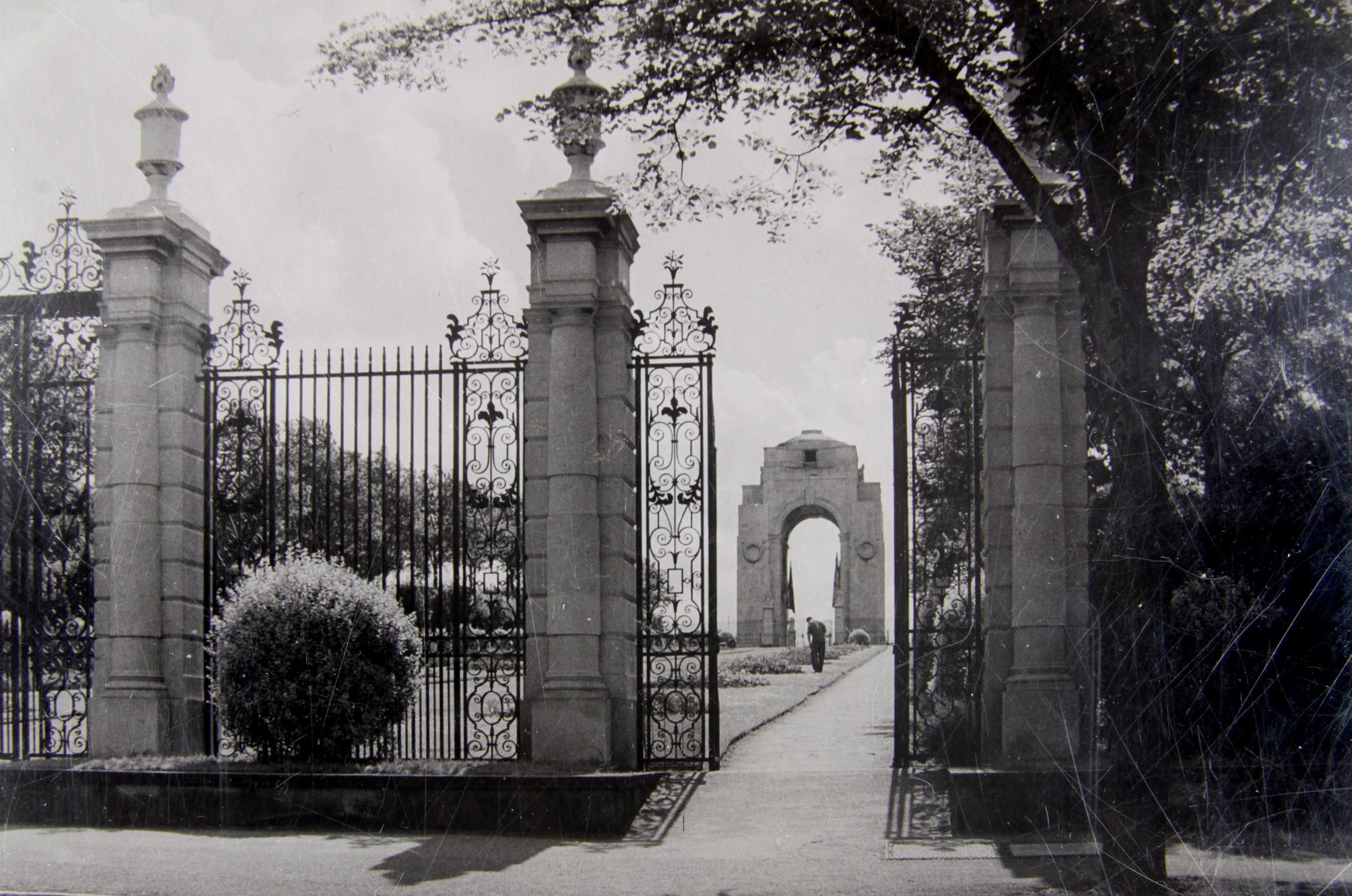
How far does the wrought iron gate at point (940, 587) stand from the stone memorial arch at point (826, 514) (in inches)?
1354

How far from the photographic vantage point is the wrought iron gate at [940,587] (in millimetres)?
9586

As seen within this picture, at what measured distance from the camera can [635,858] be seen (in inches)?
315

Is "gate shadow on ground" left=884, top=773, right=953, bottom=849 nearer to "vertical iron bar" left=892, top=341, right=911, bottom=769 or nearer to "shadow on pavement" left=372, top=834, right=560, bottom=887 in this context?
"vertical iron bar" left=892, top=341, right=911, bottom=769

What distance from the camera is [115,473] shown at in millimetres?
10508

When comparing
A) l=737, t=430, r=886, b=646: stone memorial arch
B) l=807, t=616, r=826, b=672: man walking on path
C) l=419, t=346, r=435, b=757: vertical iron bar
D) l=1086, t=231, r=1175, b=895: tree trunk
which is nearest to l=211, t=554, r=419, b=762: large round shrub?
l=419, t=346, r=435, b=757: vertical iron bar

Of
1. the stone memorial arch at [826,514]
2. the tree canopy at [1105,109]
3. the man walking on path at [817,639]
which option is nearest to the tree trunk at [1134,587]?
the tree canopy at [1105,109]

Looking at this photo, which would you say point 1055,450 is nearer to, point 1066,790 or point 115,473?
point 1066,790

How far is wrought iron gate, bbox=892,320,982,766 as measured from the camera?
31.4 feet

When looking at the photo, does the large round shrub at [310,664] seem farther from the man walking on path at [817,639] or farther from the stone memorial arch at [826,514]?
the stone memorial arch at [826,514]

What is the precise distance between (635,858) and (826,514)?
39.9 meters

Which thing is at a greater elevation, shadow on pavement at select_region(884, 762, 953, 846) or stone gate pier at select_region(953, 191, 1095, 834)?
stone gate pier at select_region(953, 191, 1095, 834)

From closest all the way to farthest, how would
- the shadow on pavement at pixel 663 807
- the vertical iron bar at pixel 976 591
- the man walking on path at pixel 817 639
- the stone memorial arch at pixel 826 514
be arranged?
the shadow on pavement at pixel 663 807 < the vertical iron bar at pixel 976 591 < the man walking on path at pixel 817 639 < the stone memorial arch at pixel 826 514

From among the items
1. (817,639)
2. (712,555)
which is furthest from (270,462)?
(817,639)

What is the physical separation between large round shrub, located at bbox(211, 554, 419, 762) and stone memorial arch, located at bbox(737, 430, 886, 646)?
115 ft
